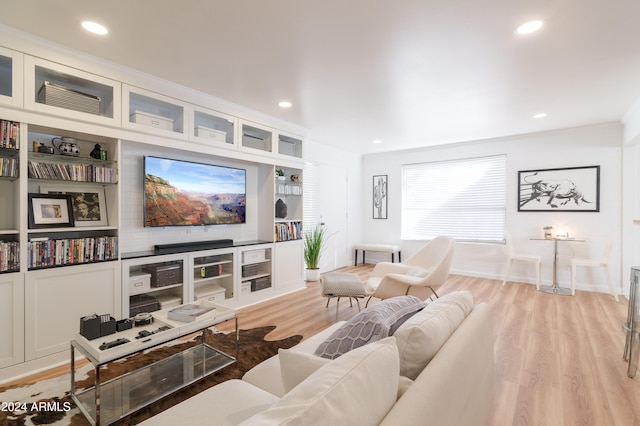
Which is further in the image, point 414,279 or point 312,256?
point 312,256

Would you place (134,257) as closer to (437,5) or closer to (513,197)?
(437,5)

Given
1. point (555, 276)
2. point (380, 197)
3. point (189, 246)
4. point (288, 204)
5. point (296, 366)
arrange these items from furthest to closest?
point (380, 197), point (288, 204), point (555, 276), point (189, 246), point (296, 366)

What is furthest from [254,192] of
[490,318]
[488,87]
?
[490,318]

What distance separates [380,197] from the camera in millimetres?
7023

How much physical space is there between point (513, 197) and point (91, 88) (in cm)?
612

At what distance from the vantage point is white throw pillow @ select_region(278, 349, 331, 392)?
1064 millimetres

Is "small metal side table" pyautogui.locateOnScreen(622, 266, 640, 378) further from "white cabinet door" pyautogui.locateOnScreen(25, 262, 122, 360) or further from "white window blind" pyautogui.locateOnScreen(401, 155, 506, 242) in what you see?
"white cabinet door" pyautogui.locateOnScreen(25, 262, 122, 360)

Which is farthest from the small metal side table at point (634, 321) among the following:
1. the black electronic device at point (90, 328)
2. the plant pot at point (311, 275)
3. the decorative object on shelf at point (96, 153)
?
the decorative object on shelf at point (96, 153)

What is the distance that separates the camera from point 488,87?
327cm

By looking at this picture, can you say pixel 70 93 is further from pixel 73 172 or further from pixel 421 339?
pixel 421 339

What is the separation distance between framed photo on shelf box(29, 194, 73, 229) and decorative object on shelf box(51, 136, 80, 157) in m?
0.37

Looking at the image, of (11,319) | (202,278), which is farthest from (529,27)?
(11,319)

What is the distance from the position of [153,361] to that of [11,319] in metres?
1.03

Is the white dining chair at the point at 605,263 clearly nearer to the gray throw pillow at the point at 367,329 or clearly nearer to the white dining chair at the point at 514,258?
the white dining chair at the point at 514,258
